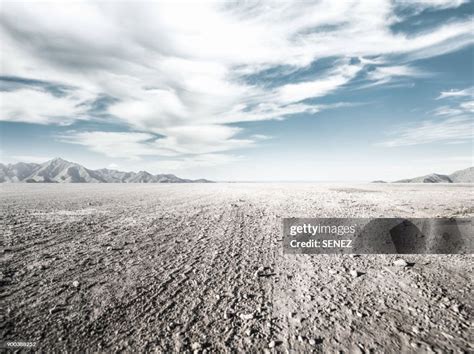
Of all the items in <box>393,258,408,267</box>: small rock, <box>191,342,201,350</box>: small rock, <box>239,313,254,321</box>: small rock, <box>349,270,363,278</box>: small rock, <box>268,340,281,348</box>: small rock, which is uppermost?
<box>393,258,408,267</box>: small rock

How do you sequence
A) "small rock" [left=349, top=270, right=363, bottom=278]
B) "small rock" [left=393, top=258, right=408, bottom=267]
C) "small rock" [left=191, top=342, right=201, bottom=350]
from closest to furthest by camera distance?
"small rock" [left=191, top=342, right=201, bottom=350] < "small rock" [left=349, top=270, right=363, bottom=278] < "small rock" [left=393, top=258, right=408, bottom=267]

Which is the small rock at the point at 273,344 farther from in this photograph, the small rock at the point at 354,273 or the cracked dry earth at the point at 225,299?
the small rock at the point at 354,273

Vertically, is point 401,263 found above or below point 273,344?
above

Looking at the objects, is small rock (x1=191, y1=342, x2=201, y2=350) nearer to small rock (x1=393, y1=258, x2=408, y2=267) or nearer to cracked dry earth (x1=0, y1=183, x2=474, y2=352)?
cracked dry earth (x1=0, y1=183, x2=474, y2=352)

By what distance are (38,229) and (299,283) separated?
11686mm

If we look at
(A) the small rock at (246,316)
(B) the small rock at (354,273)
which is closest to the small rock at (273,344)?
(A) the small rock at (246,316)

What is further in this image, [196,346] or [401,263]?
[401,263]

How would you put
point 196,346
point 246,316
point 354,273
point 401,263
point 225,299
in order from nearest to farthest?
point 196,346, point 246,316, point 225,299, point 354,273, point 401,263

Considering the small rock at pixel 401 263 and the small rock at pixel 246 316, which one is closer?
the small rock at pixel 246 316

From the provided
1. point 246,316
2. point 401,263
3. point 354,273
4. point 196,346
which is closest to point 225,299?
point 246,316

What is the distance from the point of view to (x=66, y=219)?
1392cm

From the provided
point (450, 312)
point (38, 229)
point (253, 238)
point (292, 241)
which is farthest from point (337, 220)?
point (38, 229)

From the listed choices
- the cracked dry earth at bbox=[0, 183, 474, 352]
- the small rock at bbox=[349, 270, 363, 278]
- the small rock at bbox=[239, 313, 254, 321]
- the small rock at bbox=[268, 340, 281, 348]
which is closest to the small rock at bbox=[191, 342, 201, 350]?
the cracked dry earth at bbox=[0, 183, 474, 352]

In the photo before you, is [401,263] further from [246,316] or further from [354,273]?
[246,316]
